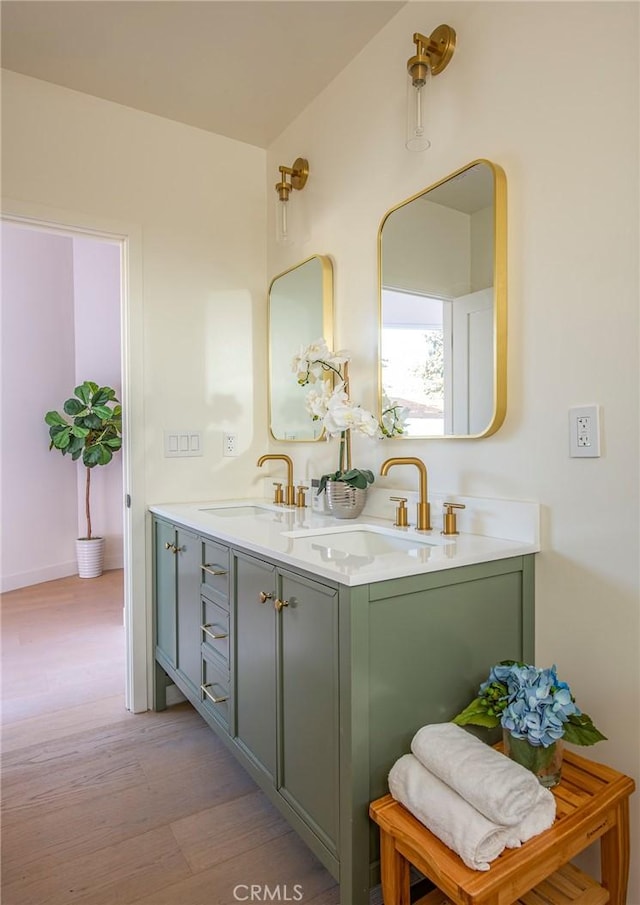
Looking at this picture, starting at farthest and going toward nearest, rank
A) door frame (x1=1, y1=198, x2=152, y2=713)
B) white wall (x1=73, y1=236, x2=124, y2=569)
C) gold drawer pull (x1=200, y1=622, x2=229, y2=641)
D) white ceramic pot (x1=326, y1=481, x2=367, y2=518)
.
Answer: white wall (x1=73, y1=236, x2=124, y2=569), door frame (x1=1, y1=198, x2=152, y2=713), white ceramic pot (x1=326, y1=481, x2=367, y2=518), gold drawer pull (x1=200, y1=622, x2=229, y2=641)

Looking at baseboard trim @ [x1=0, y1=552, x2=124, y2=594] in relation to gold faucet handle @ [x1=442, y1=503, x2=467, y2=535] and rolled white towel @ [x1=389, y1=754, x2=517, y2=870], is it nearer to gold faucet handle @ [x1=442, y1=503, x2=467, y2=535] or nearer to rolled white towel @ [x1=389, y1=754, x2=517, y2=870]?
gold faucet handle @ [x1=442, y1=503, x2=467, y2=535]

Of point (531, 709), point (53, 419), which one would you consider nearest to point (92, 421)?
point (53, 419)

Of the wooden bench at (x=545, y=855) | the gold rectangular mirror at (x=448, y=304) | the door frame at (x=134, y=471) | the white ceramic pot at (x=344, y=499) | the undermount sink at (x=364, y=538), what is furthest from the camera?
the door frame at (x=134, y=471)

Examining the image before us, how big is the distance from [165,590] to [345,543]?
0.86m

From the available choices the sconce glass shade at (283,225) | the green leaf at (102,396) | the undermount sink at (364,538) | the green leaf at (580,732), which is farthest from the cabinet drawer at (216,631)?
the green leaf at (102,396)

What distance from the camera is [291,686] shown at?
1.29 metres

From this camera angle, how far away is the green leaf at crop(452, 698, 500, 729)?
1140mm

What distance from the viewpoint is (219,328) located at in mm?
2455

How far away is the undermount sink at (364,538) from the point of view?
5.09 ft

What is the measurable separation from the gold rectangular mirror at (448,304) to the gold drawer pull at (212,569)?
0.74 m

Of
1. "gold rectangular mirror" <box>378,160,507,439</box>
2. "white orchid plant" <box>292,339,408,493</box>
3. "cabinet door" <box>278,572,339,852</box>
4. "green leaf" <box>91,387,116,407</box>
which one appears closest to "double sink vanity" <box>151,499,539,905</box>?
"cabinet door" <box>278,572,339,852</box>

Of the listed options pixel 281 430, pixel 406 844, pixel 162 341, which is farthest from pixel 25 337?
pixel 406 844

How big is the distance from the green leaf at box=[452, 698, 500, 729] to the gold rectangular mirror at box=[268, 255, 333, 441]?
1226 mm

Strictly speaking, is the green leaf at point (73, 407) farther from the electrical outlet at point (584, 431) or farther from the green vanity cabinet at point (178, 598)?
the electrical outlet at point (584, 431)
